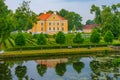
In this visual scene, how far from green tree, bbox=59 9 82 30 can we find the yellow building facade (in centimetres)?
3800

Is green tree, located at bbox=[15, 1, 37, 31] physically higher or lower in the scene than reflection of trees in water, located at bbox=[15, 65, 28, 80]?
higher

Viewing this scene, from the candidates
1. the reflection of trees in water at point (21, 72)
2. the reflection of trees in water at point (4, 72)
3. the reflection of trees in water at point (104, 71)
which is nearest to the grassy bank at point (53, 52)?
the reflection of trees in water at point (4, 72)

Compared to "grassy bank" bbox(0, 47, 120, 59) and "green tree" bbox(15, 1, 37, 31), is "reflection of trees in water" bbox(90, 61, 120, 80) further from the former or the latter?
"green tree" bbox(15, 1, 37, 31)

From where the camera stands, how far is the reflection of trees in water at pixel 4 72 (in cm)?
4169

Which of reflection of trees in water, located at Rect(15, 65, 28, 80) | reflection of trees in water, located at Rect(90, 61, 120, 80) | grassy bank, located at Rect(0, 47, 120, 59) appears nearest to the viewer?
reflection of trees in water, located at Rect(90, 61, 120, 80)

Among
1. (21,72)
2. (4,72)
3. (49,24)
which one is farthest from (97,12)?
(4,72)

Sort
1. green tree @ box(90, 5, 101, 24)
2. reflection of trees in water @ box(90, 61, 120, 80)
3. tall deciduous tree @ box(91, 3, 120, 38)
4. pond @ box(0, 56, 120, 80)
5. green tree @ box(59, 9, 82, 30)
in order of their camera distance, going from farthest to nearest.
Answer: green tree @ box(59, 9, 82, 30), green tree @ box(90, 5, 101, 24), tall deciduous tree @ box(91, 3, 120, 38), pond @ box(0, 56, 120, 80), reflection of trees in water @ box(90, 61, 120, 80)

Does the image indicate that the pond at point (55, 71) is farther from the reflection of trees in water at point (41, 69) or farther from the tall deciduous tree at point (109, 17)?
the tall deciduous tree at point (109, 17)

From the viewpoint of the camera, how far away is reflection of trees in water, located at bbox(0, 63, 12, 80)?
1641 inches

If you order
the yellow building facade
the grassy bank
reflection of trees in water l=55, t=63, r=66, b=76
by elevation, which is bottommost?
reflection of trees in water l=55, t=63, r=66, b=76

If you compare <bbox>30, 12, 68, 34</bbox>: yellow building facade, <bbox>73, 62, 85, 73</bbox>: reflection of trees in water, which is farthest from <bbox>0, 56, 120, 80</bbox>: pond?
<bbox>30, 12, 68, 34</bbox>: yellow building facade

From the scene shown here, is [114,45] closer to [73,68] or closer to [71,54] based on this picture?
[71,54]

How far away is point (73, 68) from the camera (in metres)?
50.1

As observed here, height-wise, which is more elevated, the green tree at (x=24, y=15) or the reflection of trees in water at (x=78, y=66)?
the green tree at (x=24, y=15)
